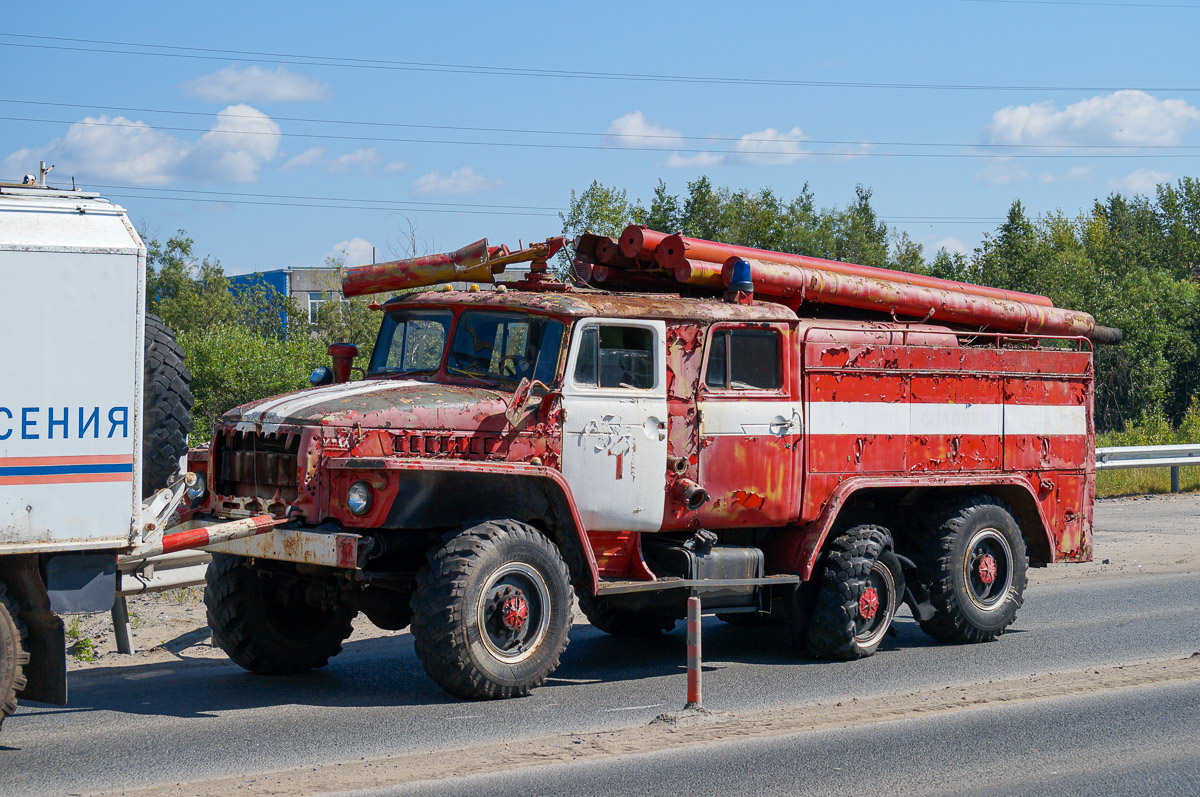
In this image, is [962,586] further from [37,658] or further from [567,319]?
[37,658]

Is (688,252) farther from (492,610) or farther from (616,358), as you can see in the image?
(492,610)

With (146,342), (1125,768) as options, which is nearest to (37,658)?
(146,342)

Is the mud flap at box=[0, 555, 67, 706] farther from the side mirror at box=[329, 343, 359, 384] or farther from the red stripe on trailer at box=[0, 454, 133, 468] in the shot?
the side mirror at box=[329, 343, 359, 384]

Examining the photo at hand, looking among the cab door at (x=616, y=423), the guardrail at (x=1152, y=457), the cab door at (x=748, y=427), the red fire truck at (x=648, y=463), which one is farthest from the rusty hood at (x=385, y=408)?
the guardrail at (x=1152, y=457)

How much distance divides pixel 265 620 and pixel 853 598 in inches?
183

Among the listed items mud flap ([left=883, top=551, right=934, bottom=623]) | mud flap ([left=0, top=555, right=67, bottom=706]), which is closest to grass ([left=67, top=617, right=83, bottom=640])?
mud flap ([left=0, top=555, right=67, bottom=706])

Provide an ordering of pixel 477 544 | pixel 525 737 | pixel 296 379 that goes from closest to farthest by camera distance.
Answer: pixel 525 737
pixel 477 544
pixel 296 379

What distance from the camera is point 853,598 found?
10164 millimetres

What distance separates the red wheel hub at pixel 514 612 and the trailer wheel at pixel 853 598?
117 inches

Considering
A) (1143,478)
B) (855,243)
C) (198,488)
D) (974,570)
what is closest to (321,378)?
(198,488)

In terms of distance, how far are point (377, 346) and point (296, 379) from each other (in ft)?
54.3

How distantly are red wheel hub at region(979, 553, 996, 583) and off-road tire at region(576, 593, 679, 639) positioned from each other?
285 cm

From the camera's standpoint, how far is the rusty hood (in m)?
8.22

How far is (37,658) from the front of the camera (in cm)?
683
